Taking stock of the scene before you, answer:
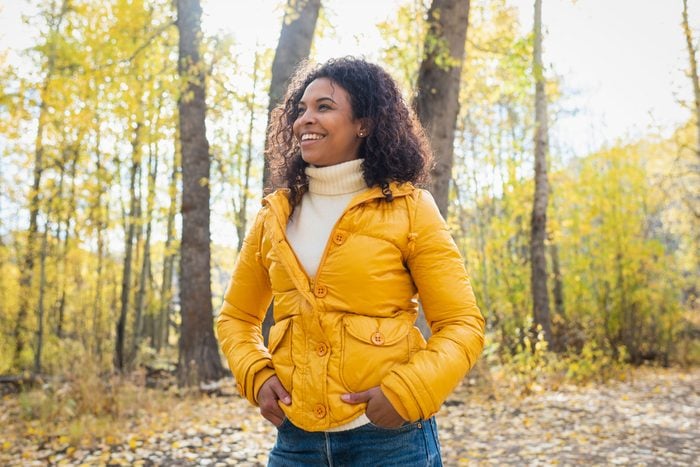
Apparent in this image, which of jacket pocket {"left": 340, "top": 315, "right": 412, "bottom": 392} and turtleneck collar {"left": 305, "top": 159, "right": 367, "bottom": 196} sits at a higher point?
turtleneck collar {"left": 305, "top": 159, "right": 367, "bottom": 196}

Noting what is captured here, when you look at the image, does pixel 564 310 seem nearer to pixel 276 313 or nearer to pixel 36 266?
pixel 276 313

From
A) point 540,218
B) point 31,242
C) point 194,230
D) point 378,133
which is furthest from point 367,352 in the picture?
point 31,242

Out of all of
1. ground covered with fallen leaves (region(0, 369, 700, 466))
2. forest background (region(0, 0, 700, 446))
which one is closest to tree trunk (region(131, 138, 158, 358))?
forest background (region(0, 0, 700, 446))

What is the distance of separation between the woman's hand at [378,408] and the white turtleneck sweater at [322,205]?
0.42 m

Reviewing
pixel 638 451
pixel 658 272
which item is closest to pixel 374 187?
pixel 638 451

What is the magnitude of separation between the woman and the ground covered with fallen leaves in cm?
345

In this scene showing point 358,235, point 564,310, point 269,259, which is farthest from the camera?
point 564,310

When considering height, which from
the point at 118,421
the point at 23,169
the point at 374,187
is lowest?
the point at 118,421

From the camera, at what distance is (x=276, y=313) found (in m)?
1.68

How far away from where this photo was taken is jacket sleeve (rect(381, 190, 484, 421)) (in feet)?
4.61

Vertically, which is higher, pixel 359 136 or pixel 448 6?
pixel 448 6

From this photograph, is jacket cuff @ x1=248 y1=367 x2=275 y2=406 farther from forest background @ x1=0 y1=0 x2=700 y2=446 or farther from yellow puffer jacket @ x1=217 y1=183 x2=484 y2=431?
forest background @ x1=0 y1=0 x2=700 y2=446

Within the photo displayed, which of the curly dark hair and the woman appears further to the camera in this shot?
the curly dark hair

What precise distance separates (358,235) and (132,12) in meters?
8.74
